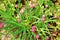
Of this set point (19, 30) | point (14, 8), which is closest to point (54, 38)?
point (19, 30)

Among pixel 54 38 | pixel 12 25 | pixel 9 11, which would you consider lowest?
pixel 54 38

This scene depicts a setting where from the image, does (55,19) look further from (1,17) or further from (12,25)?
(1,17)

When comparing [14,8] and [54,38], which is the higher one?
[14,8]

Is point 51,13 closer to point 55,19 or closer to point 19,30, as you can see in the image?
point 55,19

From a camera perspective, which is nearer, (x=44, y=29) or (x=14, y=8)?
(x=44, y=29)

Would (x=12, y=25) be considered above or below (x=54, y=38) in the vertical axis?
above

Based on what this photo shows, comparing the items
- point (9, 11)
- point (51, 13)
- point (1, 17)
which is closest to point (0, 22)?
point (1, 17)
